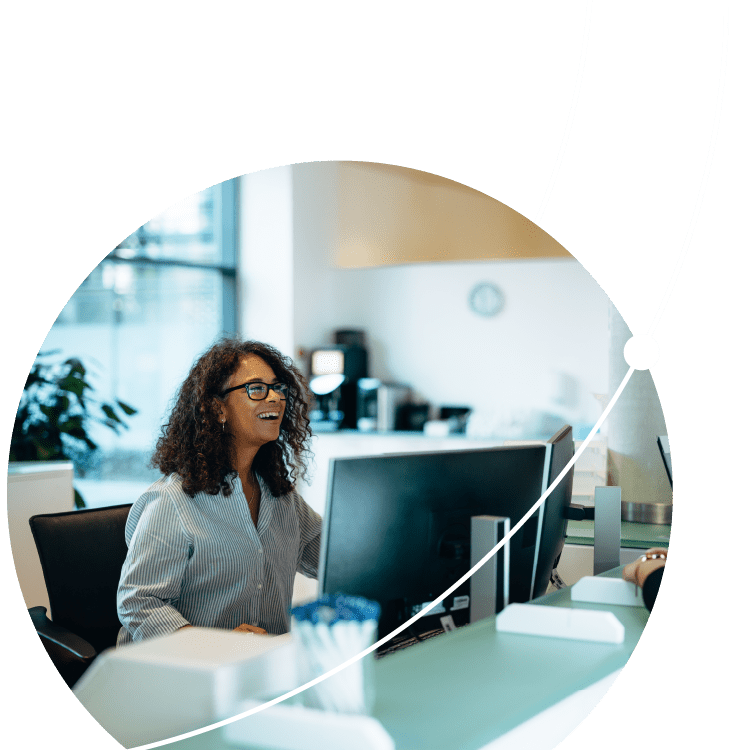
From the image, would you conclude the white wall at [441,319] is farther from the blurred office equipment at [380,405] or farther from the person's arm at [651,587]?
the person's arm at [651,587]

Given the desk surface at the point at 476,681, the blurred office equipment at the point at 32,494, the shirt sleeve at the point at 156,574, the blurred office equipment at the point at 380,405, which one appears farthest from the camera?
the blurred office equipment at the point at 32,494

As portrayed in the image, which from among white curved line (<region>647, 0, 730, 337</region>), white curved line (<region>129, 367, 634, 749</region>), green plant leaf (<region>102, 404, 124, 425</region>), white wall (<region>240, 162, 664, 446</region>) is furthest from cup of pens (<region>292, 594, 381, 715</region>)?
white curved line (<region>647, 0, 730, 337</region>)

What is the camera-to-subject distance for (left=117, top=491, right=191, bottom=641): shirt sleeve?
1998 millimetres

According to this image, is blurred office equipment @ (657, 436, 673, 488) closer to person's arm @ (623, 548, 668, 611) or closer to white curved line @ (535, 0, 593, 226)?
person's arm @ (623, 548, 668, 611)

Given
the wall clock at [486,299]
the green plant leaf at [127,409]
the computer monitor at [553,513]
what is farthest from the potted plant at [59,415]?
the computer monitor at [553,513]

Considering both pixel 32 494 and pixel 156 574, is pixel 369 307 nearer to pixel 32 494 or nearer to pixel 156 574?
pixel 156 574

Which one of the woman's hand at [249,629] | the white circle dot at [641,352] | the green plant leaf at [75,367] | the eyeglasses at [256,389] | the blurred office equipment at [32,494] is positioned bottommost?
the woman's hand at [249,629]

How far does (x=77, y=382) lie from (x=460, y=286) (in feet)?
2.85

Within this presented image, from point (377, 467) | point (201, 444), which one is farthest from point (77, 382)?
point (377, 467)

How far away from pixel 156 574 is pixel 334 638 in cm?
38

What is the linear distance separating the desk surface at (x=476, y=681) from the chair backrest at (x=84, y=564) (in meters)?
0.33

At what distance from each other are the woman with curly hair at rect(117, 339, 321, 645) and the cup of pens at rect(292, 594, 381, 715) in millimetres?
57

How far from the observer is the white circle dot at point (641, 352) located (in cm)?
223

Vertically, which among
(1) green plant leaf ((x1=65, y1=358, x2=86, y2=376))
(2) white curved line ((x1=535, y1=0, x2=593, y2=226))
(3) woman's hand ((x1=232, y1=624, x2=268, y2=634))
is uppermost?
(2) white curved line ((x1=535, y1=0, x2=593, y2=226))
